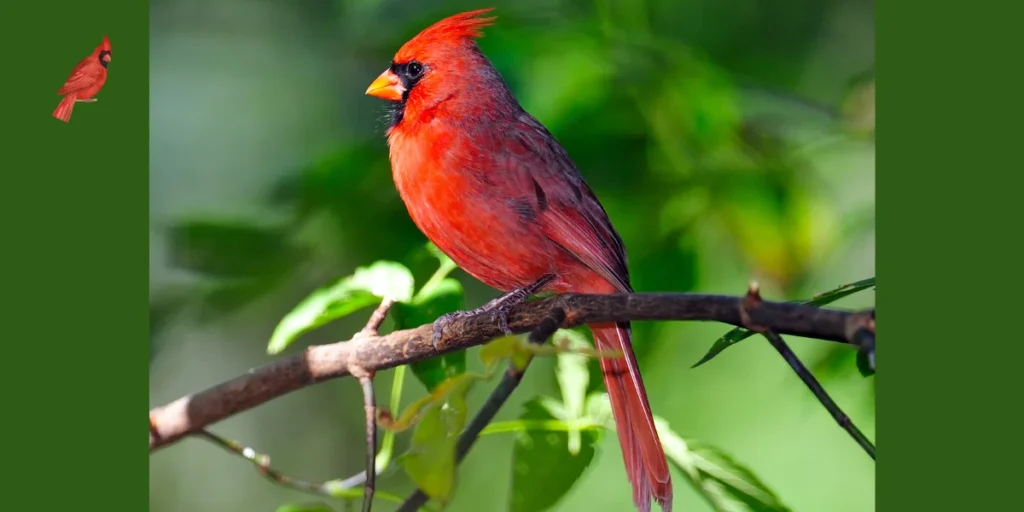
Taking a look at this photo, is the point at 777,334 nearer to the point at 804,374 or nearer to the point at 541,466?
the point at 804,374

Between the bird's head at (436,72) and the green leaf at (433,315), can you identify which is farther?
the bird's head at (436,72)

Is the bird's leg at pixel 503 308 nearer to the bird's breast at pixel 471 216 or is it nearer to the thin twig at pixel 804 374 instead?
the bird's breast at pixel 471 216

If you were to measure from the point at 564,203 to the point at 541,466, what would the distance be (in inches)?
21.6

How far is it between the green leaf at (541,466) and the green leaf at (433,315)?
0.58 ft

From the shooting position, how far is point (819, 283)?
1.98 metres

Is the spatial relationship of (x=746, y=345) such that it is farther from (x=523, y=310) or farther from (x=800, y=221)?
(x=523, y=310)

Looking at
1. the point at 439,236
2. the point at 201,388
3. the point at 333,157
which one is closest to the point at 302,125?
the point at 333,157

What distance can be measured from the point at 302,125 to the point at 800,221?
1.14 meters

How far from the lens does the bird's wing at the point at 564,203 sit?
2.00 m

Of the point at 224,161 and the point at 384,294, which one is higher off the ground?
the point at 224,161

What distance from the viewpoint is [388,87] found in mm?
2178
